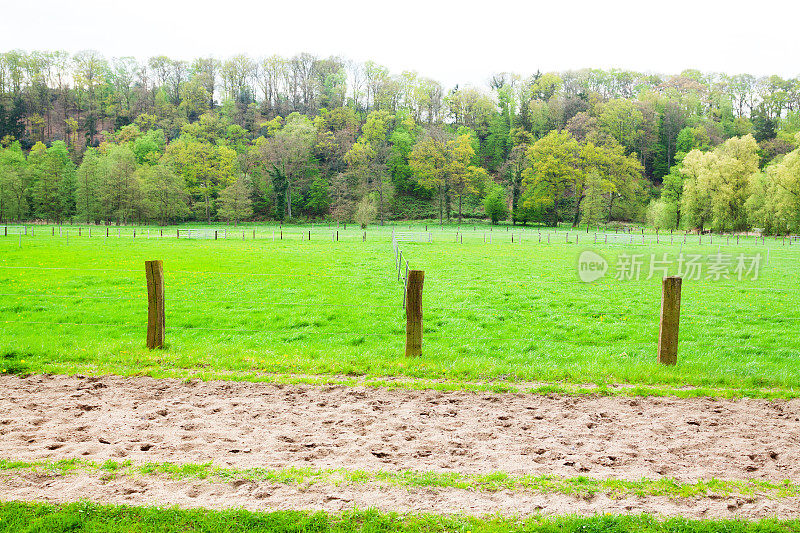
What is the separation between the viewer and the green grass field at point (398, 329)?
24.7ft

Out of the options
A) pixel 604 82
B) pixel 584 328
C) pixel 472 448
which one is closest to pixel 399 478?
pixel 472 448

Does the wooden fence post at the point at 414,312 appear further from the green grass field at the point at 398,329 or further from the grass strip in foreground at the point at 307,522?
the grass strip in foreground at the point at 307,522

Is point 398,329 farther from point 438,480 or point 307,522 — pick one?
point 307,522

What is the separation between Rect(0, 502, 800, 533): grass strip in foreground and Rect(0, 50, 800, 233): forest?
2375 inches

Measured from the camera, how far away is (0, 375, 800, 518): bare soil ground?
3984 mm

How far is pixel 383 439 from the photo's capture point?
5168mm

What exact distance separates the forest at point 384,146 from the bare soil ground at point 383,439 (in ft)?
191

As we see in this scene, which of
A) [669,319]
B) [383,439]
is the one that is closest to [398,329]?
[669,319]

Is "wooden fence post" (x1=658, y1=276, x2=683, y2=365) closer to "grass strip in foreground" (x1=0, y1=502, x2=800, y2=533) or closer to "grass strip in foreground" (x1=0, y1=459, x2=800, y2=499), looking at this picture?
"grass strip in foreground" (x1=0, y1=459, x2=800, y2=499)

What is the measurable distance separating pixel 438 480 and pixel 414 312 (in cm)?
371

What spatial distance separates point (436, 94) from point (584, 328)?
11294 centimetres

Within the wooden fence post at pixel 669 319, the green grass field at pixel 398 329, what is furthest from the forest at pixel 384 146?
the wooden fence post at pixel 669 319

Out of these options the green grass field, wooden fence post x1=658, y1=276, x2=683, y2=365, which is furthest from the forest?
wooden fence post x1=658, y1=276, x2=683, y2=365

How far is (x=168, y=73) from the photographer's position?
12506 cm
